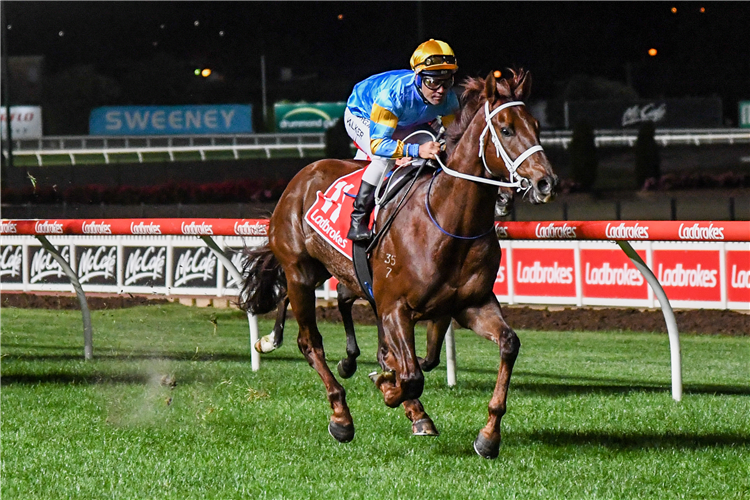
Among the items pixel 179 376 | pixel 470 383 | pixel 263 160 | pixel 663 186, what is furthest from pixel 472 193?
pixel 263 160

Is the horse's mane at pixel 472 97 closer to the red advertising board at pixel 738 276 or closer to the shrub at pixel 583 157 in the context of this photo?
the red advertising board at pixel 738 276

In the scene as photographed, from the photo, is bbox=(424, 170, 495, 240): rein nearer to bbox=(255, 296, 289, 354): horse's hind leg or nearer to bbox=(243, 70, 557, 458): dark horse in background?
bbox=(243, 70, 557, 458): dark horse in background

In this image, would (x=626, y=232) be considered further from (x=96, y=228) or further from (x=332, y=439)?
(x=96, y=228)

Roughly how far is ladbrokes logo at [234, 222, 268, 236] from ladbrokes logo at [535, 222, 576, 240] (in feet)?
5.85

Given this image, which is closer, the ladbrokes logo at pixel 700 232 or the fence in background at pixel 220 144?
the ladbrokes logo at pixel 700 232

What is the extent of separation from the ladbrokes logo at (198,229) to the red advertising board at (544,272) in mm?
6469

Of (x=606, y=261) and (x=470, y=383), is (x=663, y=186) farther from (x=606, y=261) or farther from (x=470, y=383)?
(x=470, y=383)

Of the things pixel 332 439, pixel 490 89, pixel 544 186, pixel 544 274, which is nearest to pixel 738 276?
pixel 544 274

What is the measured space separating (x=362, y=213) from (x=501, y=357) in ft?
3.38

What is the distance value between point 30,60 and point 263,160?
761 inches

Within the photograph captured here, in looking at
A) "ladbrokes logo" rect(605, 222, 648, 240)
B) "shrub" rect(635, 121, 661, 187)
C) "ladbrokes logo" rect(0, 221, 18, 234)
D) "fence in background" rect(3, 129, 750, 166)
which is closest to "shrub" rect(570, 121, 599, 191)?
"shrub" rect(635, 121, 661, 187)

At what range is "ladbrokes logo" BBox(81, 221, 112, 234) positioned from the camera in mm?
7406

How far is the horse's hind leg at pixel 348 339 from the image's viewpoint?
5.80m

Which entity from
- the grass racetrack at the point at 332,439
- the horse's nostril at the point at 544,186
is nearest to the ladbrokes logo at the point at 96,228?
the grass racetrack at the point at 332,439
